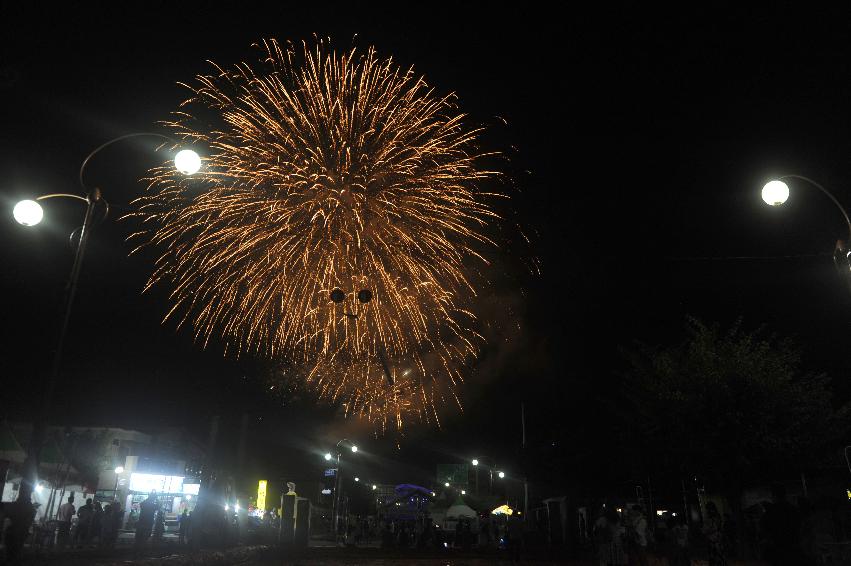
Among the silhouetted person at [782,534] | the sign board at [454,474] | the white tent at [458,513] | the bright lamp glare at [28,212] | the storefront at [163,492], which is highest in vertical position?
the bright lamp glare at [28,212]

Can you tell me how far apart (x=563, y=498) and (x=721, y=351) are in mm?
8571

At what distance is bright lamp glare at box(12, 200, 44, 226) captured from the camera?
10.6 meters

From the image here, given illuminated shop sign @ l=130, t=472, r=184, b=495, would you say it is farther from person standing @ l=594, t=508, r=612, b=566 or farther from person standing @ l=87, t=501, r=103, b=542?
person standing @ l=594, t=508, r=612, b=566

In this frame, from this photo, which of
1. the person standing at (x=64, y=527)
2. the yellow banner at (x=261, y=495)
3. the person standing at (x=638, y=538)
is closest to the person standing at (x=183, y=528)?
the person standing at (x=64, y=527)

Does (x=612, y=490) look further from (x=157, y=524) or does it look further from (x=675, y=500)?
(x=157, y=524)

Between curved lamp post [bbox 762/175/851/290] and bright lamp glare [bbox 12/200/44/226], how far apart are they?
13457mm

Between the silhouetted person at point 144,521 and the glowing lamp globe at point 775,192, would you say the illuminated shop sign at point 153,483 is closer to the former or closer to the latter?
the silhouetted person at point 144,521

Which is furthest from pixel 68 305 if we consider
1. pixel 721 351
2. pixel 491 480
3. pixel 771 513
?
pixel 491 480

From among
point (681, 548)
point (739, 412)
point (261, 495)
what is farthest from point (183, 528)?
point (739, 412)

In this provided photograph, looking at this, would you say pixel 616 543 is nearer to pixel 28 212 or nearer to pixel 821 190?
pixel 821 190

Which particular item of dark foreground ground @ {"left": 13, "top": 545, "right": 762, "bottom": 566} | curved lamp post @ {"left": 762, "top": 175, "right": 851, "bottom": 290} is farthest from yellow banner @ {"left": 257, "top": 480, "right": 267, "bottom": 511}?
curved lamp post @ {"left": 762, "top": 175, "right": 851, "bottom": 290}

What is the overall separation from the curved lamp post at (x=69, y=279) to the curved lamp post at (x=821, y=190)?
1063 cm

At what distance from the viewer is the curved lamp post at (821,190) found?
11492mm

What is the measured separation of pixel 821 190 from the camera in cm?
1191
